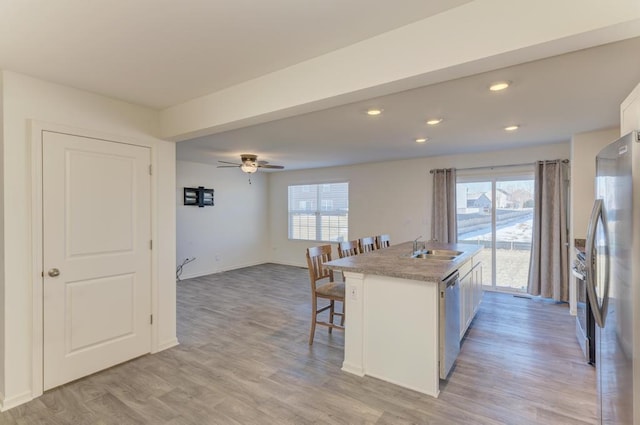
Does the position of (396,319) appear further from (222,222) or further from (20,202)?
(222,222)

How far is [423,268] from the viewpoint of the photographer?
8.71 feet

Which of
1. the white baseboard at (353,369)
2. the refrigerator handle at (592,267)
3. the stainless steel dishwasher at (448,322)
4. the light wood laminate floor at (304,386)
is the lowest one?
the light wood laminate floor at (304,386)

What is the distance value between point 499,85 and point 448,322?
194 centimetres

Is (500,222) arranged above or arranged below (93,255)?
above

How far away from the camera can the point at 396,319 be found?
259 cm

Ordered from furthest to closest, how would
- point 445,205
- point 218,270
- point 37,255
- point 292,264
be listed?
point 292,264 → point 218,270 → point 445,205 → point 37,255

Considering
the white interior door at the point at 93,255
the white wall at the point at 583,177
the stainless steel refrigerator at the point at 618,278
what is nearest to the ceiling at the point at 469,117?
the white wall at the point at 583,177

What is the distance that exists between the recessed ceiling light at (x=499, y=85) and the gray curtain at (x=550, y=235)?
3031 mm

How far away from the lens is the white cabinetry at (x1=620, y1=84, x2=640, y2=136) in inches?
56.0

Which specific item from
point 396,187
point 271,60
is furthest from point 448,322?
point 396,187

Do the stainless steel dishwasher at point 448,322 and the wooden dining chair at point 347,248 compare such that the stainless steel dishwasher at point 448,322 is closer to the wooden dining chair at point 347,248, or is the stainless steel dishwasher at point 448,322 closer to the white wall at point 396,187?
the wooden dining chair at point 347,248

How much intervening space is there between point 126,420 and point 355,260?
2144 mm

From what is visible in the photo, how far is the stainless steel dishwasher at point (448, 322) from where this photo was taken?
8.07 ft

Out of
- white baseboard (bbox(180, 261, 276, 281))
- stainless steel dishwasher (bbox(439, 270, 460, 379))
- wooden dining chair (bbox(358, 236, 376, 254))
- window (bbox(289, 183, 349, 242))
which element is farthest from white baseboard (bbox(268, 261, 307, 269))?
stainless steel dishwasher (bbox(439, 270, 460, 379))
